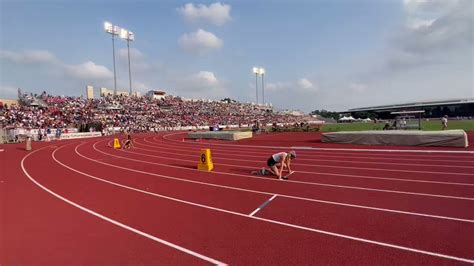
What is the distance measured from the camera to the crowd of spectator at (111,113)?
39906 mm

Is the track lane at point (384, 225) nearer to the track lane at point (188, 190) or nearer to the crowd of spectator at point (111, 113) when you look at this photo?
the track lane at point (188, 190)

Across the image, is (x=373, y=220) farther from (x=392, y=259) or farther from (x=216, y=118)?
(x=216, y=118)

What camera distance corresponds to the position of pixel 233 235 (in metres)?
5.18

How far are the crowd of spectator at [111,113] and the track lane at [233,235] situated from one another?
3446 cm

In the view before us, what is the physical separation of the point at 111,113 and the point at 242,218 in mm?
50048

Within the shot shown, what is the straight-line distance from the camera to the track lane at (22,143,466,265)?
14.1 feet

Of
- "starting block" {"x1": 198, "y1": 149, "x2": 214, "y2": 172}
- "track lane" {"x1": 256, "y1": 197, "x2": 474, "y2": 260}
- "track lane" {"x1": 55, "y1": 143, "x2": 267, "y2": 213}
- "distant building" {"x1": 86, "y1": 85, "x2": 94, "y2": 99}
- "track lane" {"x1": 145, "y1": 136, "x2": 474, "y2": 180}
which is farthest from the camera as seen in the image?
"distant building" {"x1": 86, "y1": 85, "x2": 94, "y2": 99}

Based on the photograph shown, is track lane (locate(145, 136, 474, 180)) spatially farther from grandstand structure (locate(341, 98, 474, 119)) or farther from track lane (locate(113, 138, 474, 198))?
grandstand structure (locate(341, 98, 474, 119))

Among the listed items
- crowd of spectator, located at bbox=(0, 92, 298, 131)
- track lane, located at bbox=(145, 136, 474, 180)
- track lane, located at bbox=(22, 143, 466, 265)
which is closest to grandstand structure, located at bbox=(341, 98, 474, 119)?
crowd of spectator, located at bbox=(0, 92, 298, 131)

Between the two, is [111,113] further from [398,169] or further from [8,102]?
[398,169]

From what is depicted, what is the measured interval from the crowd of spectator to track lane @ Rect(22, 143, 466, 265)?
113 ft

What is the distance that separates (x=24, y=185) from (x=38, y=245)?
19.3ft

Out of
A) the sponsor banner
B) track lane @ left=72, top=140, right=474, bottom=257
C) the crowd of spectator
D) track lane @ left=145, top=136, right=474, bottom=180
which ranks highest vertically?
the crowd of spectator

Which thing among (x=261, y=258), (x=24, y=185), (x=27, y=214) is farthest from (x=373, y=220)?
(x=24, y=185)
